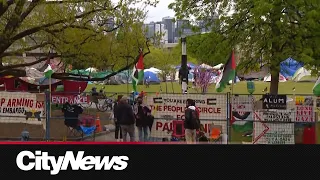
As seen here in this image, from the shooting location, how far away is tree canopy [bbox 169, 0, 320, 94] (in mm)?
20625

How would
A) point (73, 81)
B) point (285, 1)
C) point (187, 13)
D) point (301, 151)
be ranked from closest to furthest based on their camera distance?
1. point (301, 151)
2. point (285, 1)
3. point (187, 13)
4. point (73, 81)

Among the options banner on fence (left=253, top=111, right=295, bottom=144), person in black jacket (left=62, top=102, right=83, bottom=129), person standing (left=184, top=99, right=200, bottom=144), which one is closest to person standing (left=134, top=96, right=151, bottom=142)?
person standing (left=184, top=99, right=200, bottom=144)

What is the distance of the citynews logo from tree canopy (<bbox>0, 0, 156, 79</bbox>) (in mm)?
14515

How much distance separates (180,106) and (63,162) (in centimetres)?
1006

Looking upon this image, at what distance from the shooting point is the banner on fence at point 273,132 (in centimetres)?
1490

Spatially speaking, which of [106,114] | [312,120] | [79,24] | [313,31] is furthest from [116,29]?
[312,120]

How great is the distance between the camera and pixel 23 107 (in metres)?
16.0

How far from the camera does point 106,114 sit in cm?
2270

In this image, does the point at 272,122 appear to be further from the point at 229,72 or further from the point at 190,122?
the point at 229,72

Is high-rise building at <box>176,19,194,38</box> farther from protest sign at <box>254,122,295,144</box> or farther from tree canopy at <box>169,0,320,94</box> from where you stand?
protest sign at <box>254,122,295,144</box>

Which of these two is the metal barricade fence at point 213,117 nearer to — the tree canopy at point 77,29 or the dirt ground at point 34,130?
the dirt ground at point 34,130

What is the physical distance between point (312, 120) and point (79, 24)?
11.4m

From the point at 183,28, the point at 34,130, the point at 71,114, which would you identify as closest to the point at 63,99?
the point at 71,114

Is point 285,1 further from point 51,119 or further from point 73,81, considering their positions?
point 73,81
